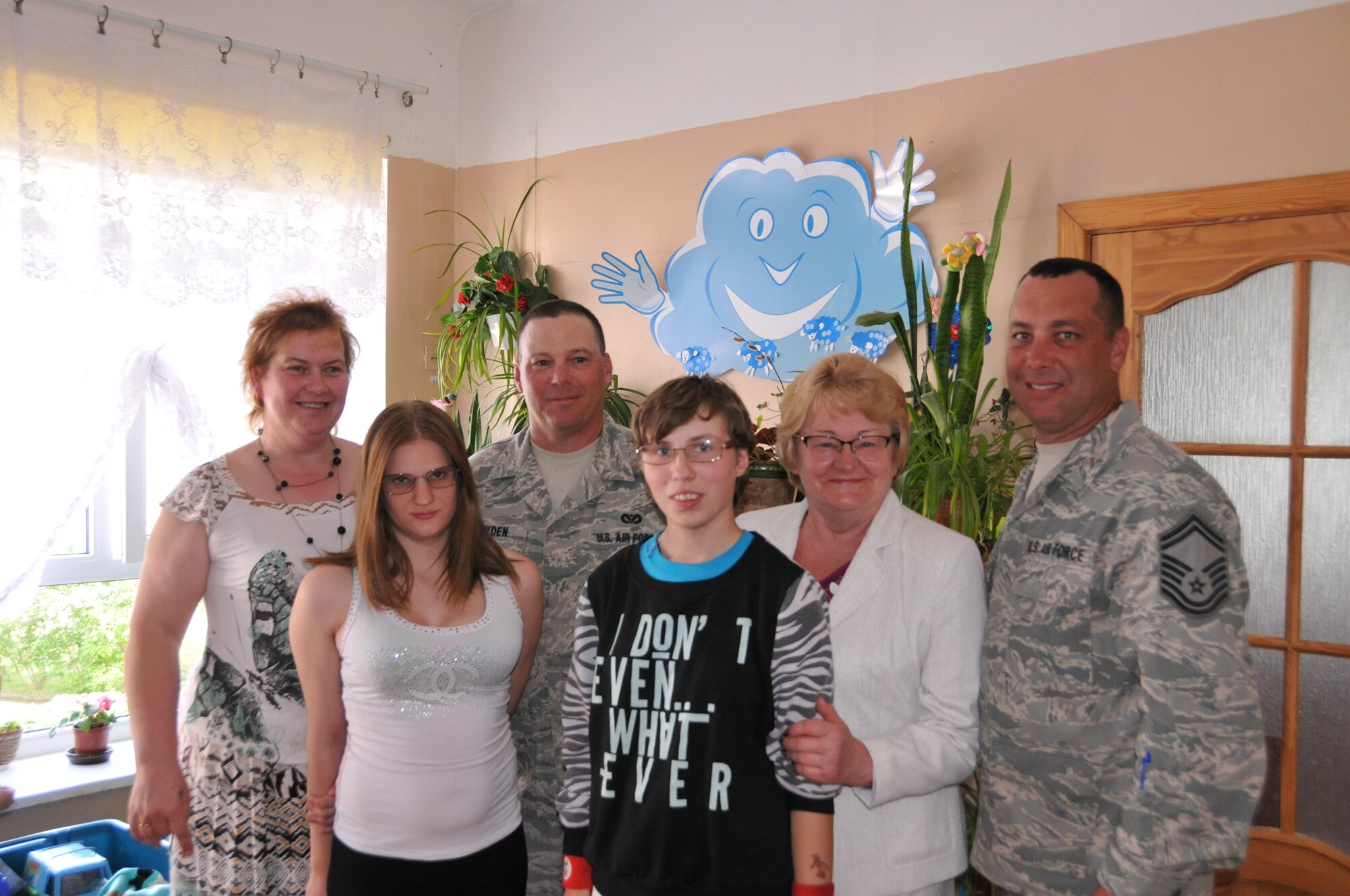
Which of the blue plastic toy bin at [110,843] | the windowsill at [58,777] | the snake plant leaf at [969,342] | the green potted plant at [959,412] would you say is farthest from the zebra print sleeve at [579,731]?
the windowsill at [58,777]

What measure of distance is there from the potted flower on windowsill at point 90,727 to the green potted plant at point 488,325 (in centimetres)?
172

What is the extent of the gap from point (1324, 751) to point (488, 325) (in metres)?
3.36

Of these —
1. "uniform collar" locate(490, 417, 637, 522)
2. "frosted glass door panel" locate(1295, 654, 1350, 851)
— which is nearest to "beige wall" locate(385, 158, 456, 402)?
"uniform collar" locate(490, 417, 637, 522)

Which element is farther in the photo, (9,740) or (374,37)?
(374,37)

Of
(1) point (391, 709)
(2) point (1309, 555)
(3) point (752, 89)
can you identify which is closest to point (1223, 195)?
(2) point (1309, 555)

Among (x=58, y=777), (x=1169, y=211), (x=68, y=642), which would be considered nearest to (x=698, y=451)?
(x=1169, y=211)

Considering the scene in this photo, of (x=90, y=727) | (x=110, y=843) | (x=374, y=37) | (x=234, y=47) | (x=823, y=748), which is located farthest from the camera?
(x=374, y=37)

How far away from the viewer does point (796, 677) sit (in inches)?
55.9

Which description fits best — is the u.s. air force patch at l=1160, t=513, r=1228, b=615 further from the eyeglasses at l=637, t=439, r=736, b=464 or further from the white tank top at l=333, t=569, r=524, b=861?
the white tank top at l=333, t=569, r=524, b=861

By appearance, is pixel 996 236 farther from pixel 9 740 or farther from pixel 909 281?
pixel 9 740

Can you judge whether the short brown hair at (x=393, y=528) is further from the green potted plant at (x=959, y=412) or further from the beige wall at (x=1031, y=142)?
the beige wall at (x=1031, y=142)

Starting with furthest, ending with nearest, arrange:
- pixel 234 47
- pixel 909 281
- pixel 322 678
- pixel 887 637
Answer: pixel 234 47 → pixel 909 281 → pixel 322 678 → pixel 887 637

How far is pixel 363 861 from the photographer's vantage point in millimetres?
1614

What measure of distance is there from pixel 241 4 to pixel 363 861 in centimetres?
353
